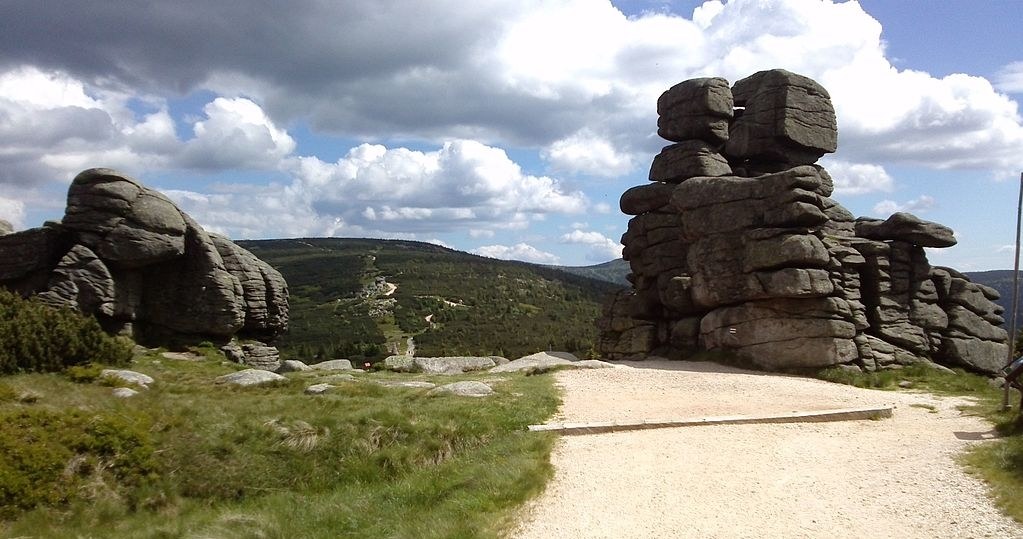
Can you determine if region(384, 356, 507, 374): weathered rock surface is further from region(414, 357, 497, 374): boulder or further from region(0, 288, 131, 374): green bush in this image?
region(0, 288, 131, 374): green bush

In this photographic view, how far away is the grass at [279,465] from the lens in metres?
11.5

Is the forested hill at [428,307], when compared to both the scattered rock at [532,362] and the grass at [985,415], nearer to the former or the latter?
the scattered rock at [532,362]

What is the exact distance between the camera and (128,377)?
64.0ft

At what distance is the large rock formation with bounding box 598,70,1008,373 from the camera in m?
27.7

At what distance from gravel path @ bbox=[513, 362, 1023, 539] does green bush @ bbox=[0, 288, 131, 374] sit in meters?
13.7

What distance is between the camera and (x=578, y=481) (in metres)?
12.3

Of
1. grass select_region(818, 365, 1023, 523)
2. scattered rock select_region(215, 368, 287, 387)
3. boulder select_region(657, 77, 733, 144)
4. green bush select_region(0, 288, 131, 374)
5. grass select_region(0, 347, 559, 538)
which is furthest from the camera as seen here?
boulder select_region(657, 77, 733, 144)

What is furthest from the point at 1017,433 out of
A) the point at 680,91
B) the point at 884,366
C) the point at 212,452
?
the point at 680,91

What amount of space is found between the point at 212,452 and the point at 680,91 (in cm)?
3069

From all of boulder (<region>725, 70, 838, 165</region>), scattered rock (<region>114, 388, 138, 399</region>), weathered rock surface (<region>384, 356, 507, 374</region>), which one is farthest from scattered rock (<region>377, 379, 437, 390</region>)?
boulder (<region>725, 70, 838, 165</region>)

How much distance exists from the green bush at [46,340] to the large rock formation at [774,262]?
22788 millimetres

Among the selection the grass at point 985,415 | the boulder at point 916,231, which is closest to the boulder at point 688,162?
the boulder at point 916,231

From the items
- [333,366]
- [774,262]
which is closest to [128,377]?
[333,366]

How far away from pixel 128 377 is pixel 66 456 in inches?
286
